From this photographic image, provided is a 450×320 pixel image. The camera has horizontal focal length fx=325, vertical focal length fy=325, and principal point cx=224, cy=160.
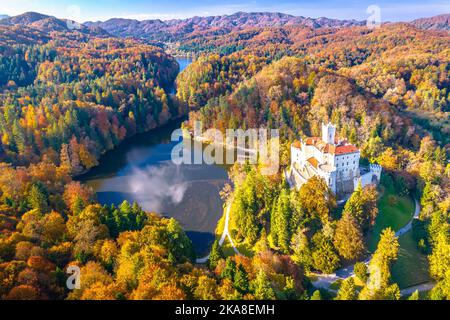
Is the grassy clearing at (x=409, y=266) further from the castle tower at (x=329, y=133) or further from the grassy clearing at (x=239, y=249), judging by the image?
the grassy clearing at (x=239, y=249)

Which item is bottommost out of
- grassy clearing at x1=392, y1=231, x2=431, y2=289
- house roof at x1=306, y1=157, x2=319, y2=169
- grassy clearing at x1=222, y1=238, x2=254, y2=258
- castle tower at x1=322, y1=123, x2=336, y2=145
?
grassy clearing at x1=222, y1=238, x2=254, y2=258

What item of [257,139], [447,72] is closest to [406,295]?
[257,139]

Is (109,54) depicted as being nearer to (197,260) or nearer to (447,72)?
(197,260)

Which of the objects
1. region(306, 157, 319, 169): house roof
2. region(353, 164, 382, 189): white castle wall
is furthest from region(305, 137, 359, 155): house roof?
region(353, 164, 382, 189): white castle wall

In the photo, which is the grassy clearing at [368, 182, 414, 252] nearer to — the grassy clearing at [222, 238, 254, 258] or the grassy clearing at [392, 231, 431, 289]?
the grassy clearing at [392, 231, 431, 289]

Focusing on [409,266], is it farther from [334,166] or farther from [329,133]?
[329,133]

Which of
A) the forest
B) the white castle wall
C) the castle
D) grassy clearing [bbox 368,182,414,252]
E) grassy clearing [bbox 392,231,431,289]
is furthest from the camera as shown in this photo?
the white castle wall

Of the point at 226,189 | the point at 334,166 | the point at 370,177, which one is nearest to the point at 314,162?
the point at 334,166

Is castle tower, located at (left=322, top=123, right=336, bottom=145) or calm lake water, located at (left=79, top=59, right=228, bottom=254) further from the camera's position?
calm lake water, located at (left=79, top=59, right=228, bottom=254)
